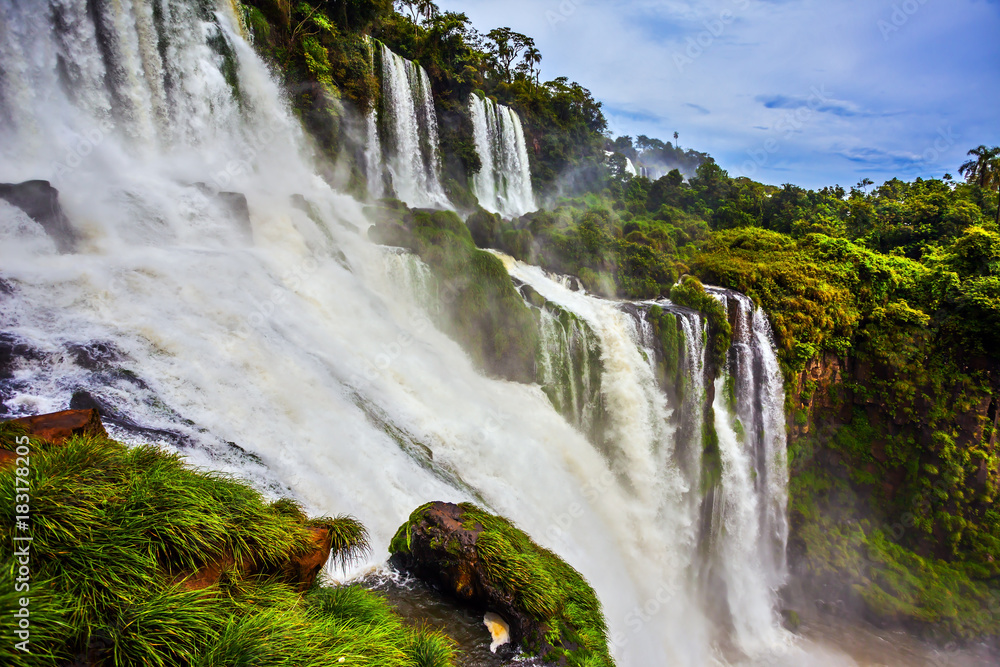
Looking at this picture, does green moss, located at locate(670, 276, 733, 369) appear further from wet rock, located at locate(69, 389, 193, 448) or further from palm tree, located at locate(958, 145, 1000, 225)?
palm tree, located at locate(958, 145, 1000, 225)

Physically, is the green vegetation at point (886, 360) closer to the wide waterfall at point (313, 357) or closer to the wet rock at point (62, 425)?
the wide waterfall at point (313, 357)

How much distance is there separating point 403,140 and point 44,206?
13.6 meters

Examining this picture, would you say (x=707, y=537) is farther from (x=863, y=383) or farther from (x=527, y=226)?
(x=527, y=226)

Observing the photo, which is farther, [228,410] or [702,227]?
[702,227]

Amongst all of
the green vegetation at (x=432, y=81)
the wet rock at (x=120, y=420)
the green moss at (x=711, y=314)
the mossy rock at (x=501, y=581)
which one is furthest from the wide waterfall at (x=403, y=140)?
the mossy rock at (x=501, y=581)

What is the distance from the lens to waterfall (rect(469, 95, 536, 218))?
24281mm

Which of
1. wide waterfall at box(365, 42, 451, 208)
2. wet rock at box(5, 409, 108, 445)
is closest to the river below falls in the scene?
wet rock at box(5, 409, 108, 445)

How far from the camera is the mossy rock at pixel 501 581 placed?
15.1ft

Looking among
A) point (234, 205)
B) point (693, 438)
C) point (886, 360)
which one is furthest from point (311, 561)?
point (886, 360)

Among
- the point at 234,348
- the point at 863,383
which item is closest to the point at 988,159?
the point at 863,383

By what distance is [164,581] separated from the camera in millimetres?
2910

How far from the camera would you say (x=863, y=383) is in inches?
647

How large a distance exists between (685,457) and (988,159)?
34935mm

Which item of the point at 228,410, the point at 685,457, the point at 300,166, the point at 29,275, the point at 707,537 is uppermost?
the point at 300,166
